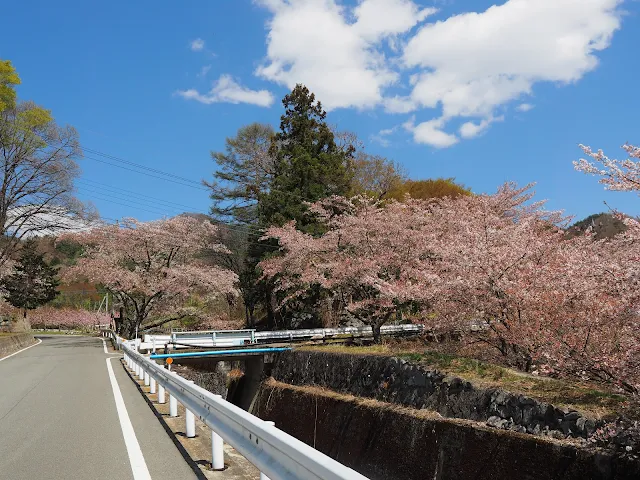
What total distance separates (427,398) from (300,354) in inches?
348

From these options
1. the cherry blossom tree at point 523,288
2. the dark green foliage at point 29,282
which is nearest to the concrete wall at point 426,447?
the cherry blossom tree at point 523,288

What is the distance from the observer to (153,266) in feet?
106

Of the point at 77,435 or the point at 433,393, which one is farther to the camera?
the point at 433,393

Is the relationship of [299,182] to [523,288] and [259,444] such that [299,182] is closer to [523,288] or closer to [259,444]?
[523,288]

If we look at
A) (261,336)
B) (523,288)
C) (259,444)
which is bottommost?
(261,336)

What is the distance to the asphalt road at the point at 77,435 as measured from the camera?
5211 millimetres

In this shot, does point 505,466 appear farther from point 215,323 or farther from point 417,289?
point 215,323

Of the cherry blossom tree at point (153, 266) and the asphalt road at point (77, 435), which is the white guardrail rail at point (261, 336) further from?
the asphalt road at point (77, 435)

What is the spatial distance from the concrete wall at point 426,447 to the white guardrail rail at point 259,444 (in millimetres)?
3973

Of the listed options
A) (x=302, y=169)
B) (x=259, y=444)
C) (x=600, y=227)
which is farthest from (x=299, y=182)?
(x=259, y=444)

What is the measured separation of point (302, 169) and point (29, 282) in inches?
1596

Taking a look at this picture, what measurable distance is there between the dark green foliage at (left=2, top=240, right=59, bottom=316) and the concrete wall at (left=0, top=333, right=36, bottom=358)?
67.6 ft

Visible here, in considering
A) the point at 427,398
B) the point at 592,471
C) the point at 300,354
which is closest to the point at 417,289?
the point at 427,398

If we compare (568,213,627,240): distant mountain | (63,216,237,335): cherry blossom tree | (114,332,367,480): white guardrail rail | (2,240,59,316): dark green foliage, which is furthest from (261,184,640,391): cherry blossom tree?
(2,240,59,316): dark green foliage
